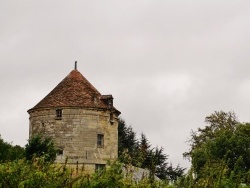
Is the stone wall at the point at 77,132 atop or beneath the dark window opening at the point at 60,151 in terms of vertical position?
atop

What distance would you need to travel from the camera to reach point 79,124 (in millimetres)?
51375

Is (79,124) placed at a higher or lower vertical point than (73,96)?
lower

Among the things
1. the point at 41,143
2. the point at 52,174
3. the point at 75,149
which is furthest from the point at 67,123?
the point at 52,174

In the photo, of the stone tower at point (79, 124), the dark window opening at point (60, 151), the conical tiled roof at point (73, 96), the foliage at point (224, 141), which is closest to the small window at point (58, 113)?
the stone tower at point (79, 124)

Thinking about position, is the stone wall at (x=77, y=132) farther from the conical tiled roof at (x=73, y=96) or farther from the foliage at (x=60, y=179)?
the foliage at (x=60, y=179)

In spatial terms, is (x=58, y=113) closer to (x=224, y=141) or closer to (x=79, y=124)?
(x=79, y=124)

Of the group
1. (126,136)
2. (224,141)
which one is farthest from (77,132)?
(126,136)

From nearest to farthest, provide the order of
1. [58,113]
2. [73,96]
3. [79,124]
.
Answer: [79,124]
[58,113]
[73,96]

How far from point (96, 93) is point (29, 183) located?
45.3 metres

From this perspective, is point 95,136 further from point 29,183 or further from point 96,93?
point 29,183

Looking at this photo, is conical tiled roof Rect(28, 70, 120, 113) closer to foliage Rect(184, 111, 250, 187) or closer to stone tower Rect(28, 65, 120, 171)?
stone tower Rect(28, 65, 120, 171)

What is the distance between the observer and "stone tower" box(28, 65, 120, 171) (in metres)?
51.4

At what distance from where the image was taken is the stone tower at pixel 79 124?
169 ft

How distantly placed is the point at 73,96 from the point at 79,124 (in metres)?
2.42
